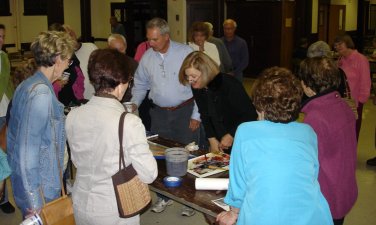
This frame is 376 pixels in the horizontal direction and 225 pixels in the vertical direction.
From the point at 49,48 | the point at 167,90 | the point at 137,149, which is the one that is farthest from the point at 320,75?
the point at 167,90

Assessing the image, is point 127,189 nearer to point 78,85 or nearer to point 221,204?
point 221,204

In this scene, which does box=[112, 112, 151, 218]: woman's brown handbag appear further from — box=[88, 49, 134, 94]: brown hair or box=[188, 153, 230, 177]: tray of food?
box=[188, 153, 230, 177]: tray of food

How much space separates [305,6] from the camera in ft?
38.2

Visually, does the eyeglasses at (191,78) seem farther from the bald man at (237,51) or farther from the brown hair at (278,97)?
the bald man at (237,51)

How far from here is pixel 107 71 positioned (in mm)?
1945

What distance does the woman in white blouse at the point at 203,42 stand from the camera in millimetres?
5422

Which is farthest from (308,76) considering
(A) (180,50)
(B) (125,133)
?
(A) (180,50)

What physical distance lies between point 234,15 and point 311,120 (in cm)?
958

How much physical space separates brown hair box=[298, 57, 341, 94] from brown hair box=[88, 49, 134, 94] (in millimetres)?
1012

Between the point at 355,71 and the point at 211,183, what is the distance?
9.89ft

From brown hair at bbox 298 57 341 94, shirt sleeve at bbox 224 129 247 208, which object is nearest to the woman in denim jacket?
shirt sleeve at bbox 224 129 247 208

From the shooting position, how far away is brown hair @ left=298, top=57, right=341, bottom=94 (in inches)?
94.0

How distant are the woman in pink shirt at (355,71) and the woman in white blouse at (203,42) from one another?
144cm

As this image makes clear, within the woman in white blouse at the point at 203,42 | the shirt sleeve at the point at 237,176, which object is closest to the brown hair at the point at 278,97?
the shirt sleeve at the point at 237,176
